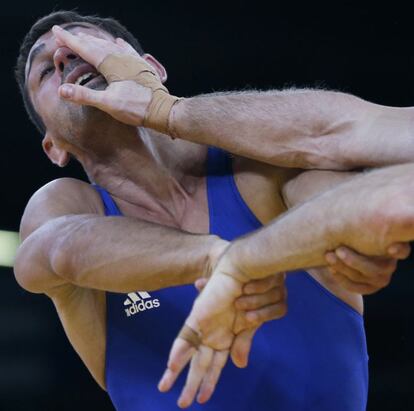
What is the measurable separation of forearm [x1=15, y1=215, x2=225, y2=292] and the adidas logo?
0.69 feet

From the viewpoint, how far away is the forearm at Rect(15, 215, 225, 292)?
1796 mm

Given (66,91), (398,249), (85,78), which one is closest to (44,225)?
(66,91)

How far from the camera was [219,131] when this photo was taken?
2.03 metres

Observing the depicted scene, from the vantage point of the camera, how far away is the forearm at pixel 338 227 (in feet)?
4.91

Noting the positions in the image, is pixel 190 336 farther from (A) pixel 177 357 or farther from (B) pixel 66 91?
(B) pixel 66 91

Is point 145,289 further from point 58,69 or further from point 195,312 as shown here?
point 58,69

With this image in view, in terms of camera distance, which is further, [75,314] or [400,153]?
[75,314]

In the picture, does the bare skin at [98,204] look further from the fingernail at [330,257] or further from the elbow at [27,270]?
the fingernail at [330,257]

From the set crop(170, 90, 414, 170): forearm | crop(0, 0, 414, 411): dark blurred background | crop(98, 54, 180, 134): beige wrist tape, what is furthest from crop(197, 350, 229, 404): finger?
crop(0, 0, 414, 411): dark blurred background

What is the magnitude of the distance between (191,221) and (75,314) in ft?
1.14

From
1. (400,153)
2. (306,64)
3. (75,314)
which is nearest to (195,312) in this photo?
(400,153)

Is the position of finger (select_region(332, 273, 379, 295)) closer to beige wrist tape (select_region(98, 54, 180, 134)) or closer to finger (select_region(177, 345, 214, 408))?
finger (select_region(177, 345, 214, 408))

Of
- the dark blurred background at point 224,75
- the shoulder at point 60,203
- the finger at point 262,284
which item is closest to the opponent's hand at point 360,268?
the finger at point 262,284

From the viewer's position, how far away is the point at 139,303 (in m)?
2.18
